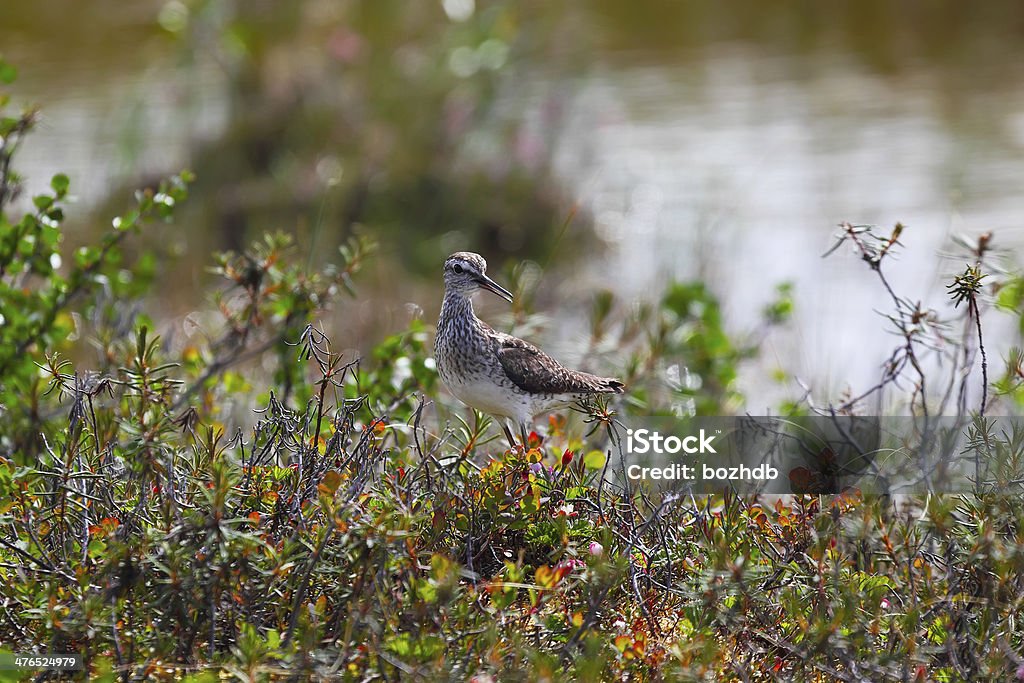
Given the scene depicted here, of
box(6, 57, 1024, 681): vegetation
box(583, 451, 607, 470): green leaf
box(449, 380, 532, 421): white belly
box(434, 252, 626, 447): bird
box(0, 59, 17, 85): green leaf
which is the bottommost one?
box(6, 57, 1024, 681): vegetation

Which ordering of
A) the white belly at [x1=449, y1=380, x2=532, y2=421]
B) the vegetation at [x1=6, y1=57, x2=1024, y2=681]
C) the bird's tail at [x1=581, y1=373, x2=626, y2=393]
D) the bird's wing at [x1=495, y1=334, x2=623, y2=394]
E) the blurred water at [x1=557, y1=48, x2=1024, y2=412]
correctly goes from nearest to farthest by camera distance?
the vegetation at [x1=6, y1=57, x2=1024, y2=681], the white belly at [x1=449, y1=380, x2=532, y2=421], the bird's wing at [x1=495, y1=334, x2=623, y2=394], the bird's tail at [x1=581, y1=373, x2=626, y2=393], the blurred water at [x1=557, y1=48, x2=1024, y2=412]

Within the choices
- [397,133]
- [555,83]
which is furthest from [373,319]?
[555,83]

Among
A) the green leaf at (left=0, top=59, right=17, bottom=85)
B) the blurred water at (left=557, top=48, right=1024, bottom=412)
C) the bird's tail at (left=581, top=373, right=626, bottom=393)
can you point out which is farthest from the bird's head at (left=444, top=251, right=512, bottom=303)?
the blurred water at (left=557, top=48, right=1024, bottom=412)

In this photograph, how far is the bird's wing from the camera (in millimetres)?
4488

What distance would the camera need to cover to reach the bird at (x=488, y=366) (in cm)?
436

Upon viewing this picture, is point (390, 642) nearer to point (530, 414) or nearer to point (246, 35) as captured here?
point (530, 414)

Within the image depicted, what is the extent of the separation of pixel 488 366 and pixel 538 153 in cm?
635

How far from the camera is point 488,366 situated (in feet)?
14.5

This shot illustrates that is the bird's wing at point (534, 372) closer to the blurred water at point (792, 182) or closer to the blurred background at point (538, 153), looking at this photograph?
the blurred water at point (792, 182)

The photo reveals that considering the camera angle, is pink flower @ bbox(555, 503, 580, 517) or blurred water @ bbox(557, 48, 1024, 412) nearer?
pink flower @ bbox(555, 503, 580, 517)

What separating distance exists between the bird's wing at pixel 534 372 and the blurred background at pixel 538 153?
307 cm

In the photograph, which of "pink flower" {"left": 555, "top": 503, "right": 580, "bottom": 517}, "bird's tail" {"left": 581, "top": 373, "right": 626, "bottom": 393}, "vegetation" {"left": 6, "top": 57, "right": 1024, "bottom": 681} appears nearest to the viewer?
"vegetation" {"left": 6, "top": 57, "right": 1024, "bottom": 681}

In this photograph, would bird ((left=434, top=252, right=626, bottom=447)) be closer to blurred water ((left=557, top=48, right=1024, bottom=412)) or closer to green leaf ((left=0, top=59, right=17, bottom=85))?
green leaf ((left=0, top=59, right=17, bottom=85))

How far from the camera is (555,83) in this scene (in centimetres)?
1112
